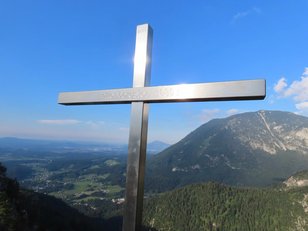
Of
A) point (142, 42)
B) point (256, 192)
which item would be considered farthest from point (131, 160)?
point (256, 192)

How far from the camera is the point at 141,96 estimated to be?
2.71 meters

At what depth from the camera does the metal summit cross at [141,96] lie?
227 centimetres

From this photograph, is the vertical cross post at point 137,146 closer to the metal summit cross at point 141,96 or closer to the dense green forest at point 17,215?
the metal summit cross at point 141,96

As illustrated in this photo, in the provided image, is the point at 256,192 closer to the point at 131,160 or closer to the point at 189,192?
the point at 189,192

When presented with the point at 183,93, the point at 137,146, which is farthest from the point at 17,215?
the point at 183,93

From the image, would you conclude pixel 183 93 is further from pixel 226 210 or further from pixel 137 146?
pixel 226 210

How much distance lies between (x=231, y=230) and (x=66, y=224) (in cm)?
11026

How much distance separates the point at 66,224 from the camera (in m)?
55.2

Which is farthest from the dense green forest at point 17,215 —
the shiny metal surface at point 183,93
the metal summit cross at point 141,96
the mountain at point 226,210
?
the mountain at point 226,210

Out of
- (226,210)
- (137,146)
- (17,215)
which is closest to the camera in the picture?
(137,146)

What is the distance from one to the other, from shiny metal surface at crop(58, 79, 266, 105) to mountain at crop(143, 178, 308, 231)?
137 meters

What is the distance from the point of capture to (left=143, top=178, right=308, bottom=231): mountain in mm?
138000

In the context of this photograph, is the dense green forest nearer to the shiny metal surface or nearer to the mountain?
the shiny metal surface

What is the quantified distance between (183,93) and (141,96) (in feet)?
1.46
